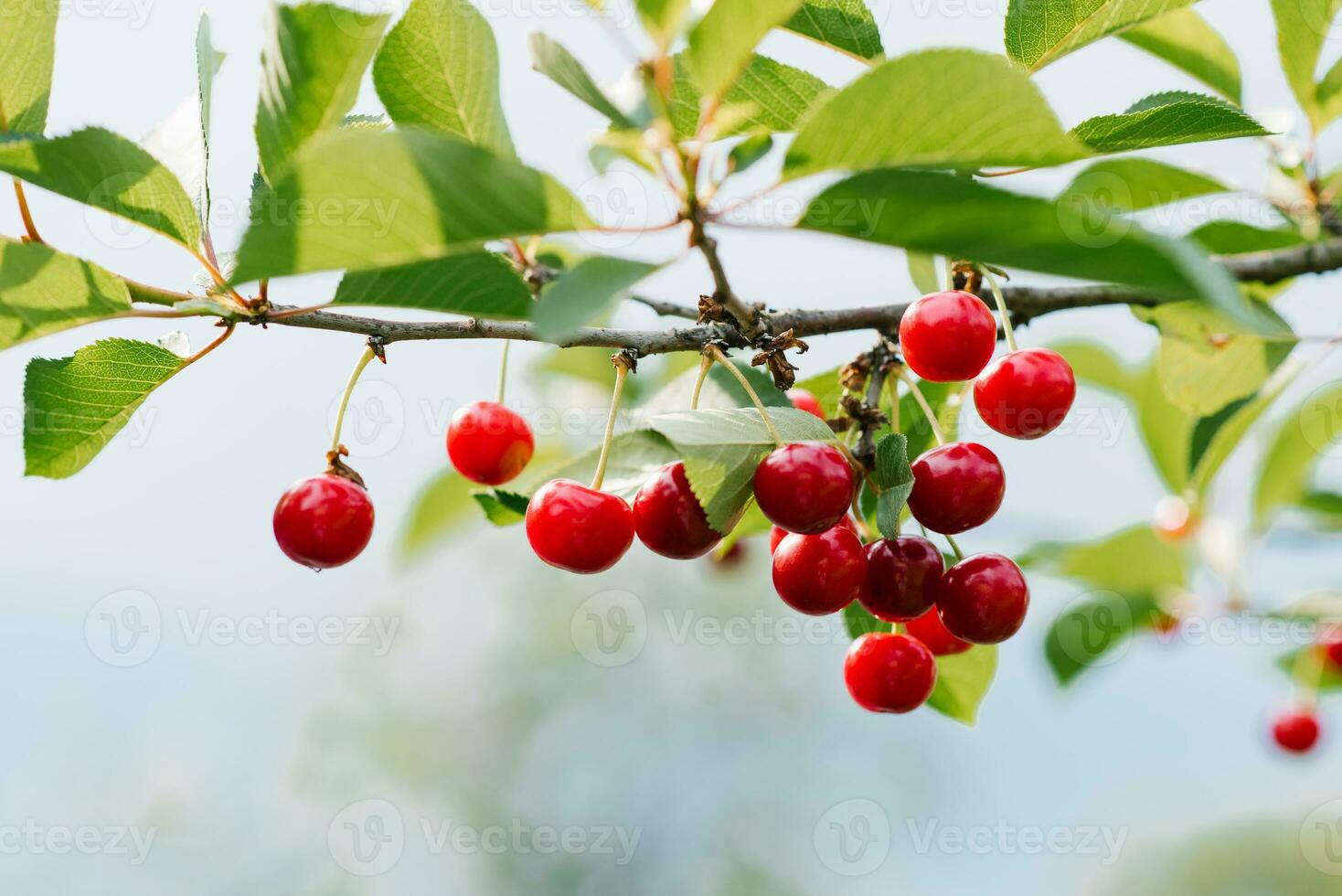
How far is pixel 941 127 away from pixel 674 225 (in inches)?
12.5

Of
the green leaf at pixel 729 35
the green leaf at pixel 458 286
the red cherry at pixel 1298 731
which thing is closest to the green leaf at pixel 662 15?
the green leaf at pixel 729 35

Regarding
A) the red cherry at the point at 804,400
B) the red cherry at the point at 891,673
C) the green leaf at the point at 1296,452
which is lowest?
the red cherry at the point at 891,673

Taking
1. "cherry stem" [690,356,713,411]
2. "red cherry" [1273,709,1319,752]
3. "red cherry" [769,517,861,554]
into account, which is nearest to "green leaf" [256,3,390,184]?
"cherry stem" [690,356,713,411]

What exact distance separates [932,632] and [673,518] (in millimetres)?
602

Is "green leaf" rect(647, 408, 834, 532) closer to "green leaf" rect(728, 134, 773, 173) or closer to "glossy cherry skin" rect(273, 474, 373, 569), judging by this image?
"green leaf" rect(728, 134, 773, 173)

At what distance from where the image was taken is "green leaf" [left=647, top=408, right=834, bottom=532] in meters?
1.27

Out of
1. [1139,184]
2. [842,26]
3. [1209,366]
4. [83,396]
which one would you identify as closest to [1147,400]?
[1209,366]

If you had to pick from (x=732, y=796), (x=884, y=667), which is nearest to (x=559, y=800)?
(x=732, y=796)

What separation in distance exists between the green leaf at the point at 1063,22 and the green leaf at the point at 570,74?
27.4 inches

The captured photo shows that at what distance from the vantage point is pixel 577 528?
4.55ft

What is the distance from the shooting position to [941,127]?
3.12ft

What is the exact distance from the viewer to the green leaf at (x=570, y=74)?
1.09 meters

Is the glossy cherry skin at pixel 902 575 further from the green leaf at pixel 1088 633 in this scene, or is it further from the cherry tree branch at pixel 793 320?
the green leaf at pixel 1088 633

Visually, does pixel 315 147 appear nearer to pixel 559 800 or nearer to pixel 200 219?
pixel 200 219
